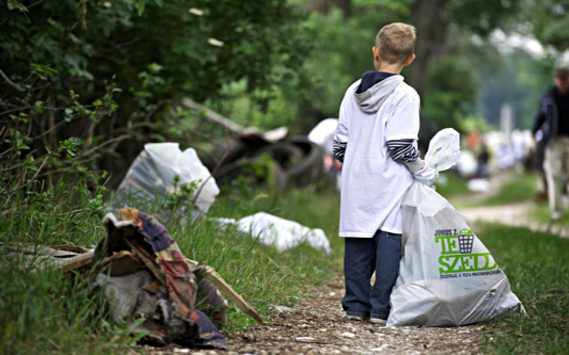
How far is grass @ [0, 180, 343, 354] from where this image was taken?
232 centimetres

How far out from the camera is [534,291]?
Result: 4141 millimetres

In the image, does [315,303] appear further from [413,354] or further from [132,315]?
[132,315]

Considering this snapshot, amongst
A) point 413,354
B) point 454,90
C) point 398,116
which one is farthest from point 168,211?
point 454,90

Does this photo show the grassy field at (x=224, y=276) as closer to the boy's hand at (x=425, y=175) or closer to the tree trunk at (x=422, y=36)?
the boy's hand at (x=425, y=175)

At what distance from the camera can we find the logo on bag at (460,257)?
342 centimetres

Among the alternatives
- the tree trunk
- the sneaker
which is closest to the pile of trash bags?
the sneaker

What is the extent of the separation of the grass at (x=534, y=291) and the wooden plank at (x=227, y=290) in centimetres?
114

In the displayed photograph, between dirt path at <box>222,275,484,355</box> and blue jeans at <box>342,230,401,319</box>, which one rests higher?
blue jeans at <box>342,230,401,319</box>

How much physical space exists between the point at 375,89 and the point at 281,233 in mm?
2207

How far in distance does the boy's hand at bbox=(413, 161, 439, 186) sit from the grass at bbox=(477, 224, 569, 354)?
87cm

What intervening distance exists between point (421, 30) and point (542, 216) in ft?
16.8

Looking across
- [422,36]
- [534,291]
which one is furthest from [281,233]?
[422,36]

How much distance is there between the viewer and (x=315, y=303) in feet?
13.7

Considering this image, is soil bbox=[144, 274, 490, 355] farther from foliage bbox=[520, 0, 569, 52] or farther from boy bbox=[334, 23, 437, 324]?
foliage bbox=[520, 0, 569, 52]
